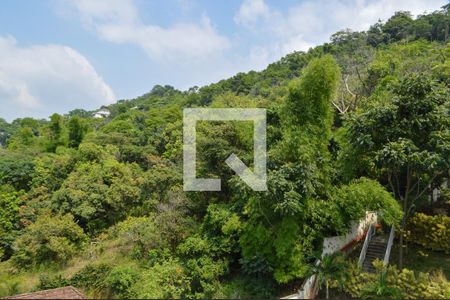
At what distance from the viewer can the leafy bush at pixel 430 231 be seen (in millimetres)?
13250

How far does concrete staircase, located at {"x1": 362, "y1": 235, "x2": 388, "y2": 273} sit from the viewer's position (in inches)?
494

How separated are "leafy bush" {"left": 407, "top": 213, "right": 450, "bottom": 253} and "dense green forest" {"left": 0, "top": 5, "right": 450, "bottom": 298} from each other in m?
0.26

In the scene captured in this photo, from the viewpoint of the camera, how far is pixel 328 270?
10.8m

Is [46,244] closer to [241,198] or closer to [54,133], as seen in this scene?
[241,198]

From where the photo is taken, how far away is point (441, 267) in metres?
12.3

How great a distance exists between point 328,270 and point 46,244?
12655 millimetres

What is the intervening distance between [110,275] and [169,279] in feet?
8.11

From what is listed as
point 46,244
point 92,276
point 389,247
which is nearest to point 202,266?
point 92,276

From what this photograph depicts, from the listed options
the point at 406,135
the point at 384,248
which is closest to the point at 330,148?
the point at 406,135

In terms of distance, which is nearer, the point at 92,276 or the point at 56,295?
the point at 56,295

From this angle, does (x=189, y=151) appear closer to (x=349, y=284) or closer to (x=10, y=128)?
(x=349, y=284)

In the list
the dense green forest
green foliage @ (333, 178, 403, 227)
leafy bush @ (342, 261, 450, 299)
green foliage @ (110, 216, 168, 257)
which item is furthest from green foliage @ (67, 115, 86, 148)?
leafy bush @ (342, 261, 450, 299)

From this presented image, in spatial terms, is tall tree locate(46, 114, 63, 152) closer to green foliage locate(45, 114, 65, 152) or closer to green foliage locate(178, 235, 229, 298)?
green foliage locate(45, 114, 65, 152)

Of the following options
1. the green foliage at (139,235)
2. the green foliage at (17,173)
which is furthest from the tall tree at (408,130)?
the green foliage at (17,173)
